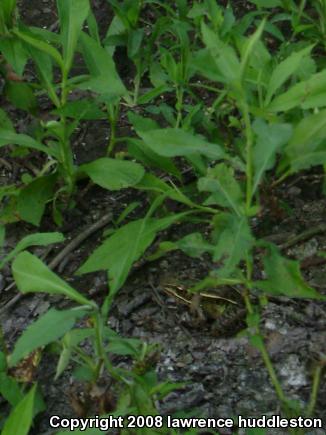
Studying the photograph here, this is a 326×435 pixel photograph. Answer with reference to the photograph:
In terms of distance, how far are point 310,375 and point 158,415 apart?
34cm

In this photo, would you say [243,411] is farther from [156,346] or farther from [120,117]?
[120,117]

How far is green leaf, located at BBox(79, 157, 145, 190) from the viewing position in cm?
202

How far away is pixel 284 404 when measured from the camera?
1.70m

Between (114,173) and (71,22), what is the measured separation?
1.24 ft

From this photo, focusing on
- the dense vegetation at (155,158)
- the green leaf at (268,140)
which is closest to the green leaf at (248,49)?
the dense vegetation at (155,158)

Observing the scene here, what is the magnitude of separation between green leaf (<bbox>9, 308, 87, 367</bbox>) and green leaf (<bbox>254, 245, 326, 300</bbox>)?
39 centimetres

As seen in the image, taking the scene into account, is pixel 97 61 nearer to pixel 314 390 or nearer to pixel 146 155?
pixel 146 155

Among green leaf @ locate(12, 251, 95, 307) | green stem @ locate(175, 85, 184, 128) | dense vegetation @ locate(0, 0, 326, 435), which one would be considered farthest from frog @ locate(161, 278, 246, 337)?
green stem @ locate(175, 85, 184, 128)

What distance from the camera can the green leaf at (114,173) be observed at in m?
2.02

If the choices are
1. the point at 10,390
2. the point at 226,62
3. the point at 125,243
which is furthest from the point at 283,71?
the point at 10,390

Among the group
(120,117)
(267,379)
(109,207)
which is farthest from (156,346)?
(120,117)

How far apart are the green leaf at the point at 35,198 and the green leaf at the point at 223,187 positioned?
54 centimetres

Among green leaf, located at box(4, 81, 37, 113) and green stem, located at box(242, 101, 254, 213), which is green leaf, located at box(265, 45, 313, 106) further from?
green leaf, located at box(4, 81, 37, 113)

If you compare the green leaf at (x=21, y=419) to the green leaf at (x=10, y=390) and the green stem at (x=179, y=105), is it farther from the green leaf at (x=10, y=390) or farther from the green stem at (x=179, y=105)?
the green stem at (x=179, y=105)
